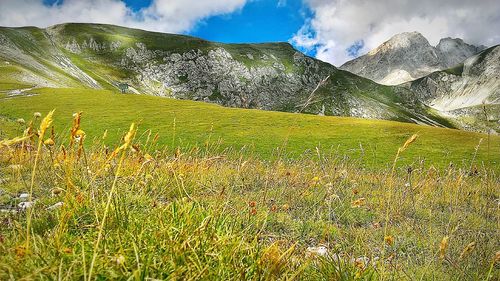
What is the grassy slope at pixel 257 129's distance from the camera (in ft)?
106

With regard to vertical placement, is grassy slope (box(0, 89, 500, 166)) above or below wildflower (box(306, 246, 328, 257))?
below

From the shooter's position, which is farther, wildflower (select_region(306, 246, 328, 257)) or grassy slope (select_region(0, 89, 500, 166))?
grassy slope (select_region(0, 89, 500, 166))

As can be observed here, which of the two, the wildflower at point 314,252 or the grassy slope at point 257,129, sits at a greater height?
the wildflower at point 314,252

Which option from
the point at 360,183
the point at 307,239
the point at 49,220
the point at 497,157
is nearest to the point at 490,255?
the point at 307,239

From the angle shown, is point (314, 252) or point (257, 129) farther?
point (257, 129)

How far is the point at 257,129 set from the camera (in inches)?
1592

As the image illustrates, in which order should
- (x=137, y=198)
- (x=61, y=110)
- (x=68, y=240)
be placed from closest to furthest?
(x=68, y=240) < (x=137, y=198) < (x=61, y=110)

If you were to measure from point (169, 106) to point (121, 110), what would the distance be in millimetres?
8532

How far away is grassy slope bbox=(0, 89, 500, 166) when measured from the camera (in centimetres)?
3231

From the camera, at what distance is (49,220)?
4.66 metres

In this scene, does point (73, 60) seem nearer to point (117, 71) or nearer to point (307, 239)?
point (117, 71)

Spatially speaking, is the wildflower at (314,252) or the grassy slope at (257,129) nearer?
the wildflower at (314,252)

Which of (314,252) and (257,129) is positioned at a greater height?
(314,252)

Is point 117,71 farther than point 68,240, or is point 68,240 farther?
point 117,71
